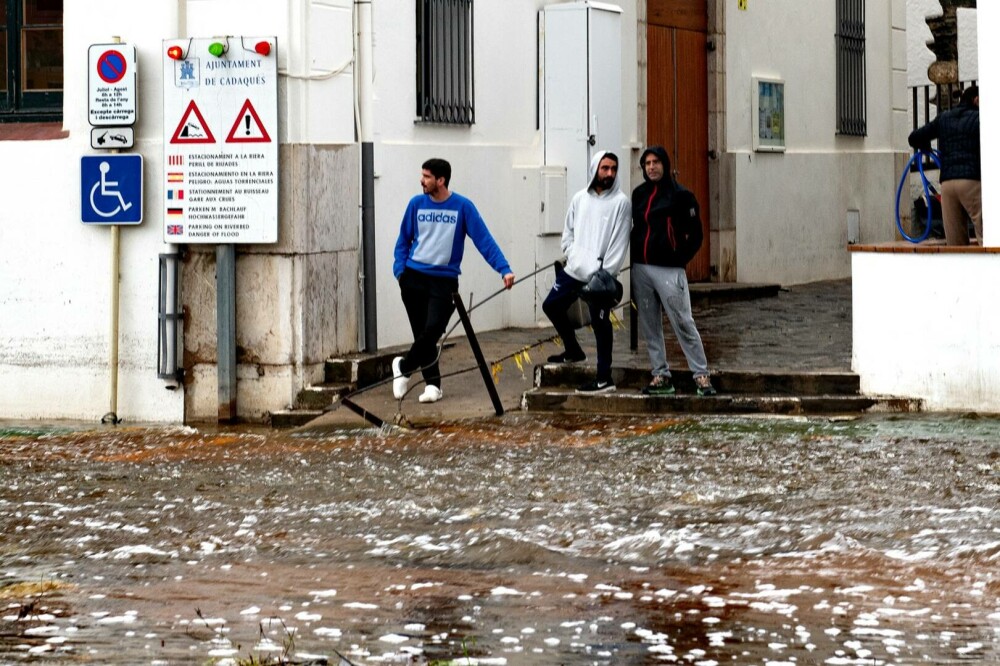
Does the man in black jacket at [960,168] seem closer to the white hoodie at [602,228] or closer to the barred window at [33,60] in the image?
the white hoodie at [602,228]

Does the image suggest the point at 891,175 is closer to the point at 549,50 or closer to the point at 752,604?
the point at 549,50

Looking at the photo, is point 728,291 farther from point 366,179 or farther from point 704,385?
point 704,385

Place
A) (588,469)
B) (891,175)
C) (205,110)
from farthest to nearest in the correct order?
(891,175) < (205,110) < (588,469)

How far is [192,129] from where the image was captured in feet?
45.0

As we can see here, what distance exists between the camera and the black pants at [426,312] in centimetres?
1328

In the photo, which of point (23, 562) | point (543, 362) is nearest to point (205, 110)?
point (543, 362)

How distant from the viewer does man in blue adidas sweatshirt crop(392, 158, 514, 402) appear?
43.3ft

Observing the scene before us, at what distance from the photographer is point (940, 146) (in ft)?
46.8

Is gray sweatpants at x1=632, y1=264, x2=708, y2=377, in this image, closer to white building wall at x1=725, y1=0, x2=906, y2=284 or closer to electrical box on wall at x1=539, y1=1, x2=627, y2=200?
electrical box on wall at x1=539, y1=1, x2=627, y2=200

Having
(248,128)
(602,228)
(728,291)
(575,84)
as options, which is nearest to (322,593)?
(602,228)

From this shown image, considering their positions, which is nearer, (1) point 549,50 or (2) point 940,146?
(2) point 940,146

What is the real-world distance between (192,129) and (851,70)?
37.2ft

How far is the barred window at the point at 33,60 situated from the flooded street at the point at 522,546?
372cm

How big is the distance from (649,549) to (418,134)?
776 centimetres
